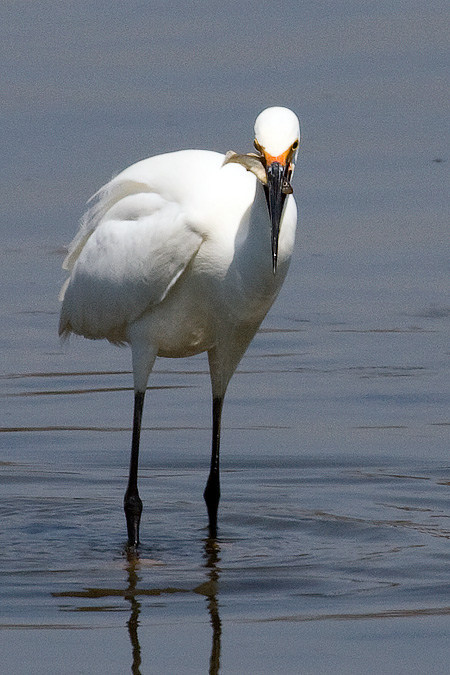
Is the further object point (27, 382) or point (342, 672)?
point (27, 382)

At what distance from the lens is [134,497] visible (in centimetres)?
803

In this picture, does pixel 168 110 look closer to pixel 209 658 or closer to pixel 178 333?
pixel 178 333

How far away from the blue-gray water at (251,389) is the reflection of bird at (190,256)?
1.91 ft

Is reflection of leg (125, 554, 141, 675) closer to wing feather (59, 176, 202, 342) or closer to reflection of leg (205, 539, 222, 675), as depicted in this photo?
reflection of leg (205, 539, 222, 675)

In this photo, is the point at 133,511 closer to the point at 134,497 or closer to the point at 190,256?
the point at 134,497

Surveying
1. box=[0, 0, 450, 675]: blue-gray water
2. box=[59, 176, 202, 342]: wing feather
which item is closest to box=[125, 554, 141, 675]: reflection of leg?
box=[0, 0, 450, 675]: blue-gray water

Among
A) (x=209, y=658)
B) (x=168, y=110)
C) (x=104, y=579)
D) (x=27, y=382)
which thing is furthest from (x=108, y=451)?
(x=168, y=110)

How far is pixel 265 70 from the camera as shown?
52.2 feet

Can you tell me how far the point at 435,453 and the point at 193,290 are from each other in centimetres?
202

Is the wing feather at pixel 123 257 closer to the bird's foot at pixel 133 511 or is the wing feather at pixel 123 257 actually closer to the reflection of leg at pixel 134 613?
the bird's foot at pixel 133 511

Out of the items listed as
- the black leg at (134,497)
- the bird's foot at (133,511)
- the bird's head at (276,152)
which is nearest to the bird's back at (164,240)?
the bird's head at (276,152)

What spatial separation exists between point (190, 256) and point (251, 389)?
2.84 meters

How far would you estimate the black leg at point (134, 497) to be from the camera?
7.94 m

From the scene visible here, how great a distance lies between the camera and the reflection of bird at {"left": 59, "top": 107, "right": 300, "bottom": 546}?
7102 millimetres
